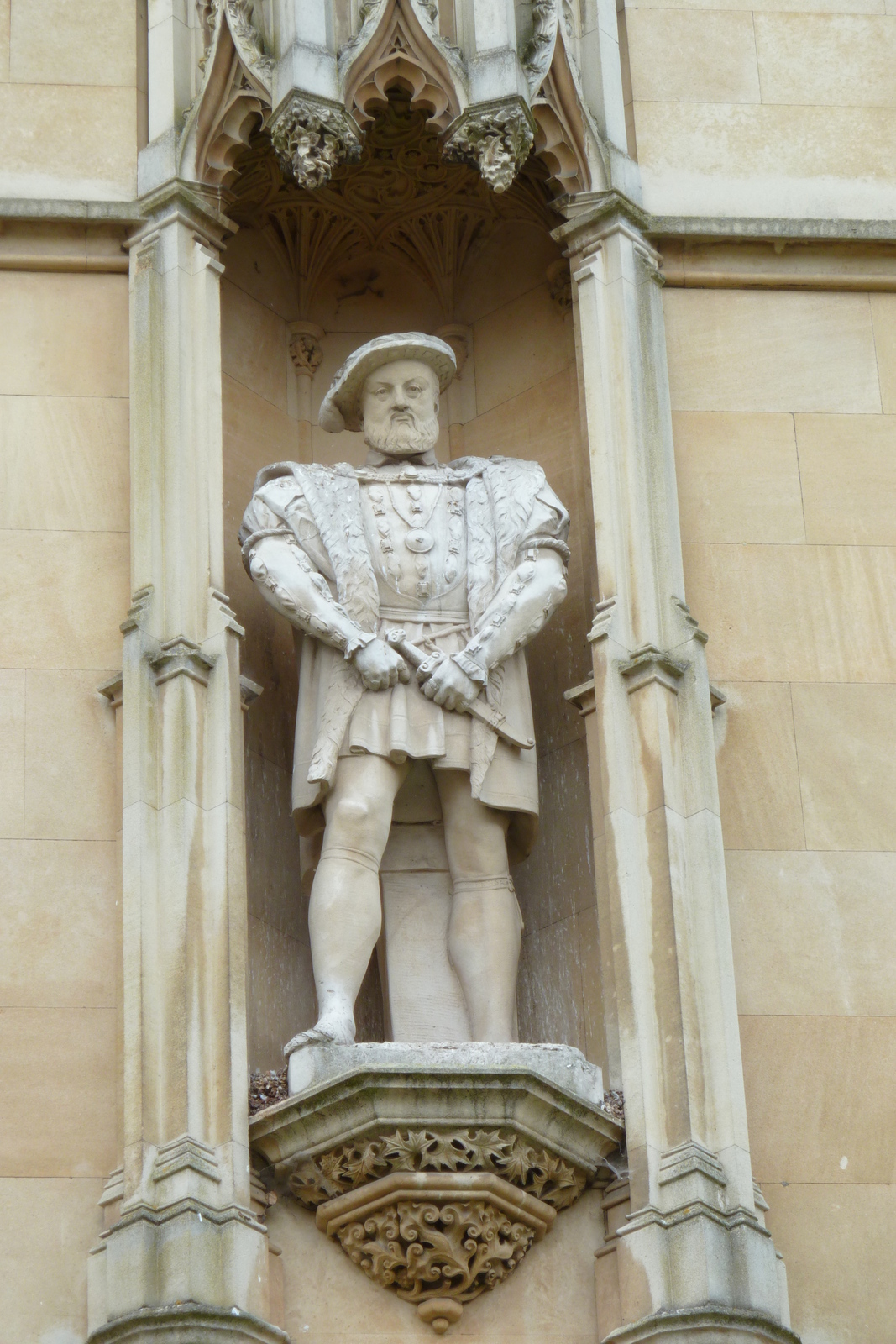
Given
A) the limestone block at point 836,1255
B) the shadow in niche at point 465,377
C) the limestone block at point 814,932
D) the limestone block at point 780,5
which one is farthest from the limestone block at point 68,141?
the limestone block at point 836,1255

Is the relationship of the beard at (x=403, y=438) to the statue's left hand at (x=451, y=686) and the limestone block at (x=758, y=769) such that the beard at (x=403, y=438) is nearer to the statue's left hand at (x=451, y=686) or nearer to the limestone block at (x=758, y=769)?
the statue's left hand at (x=451, y=686)

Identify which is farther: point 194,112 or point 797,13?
point 797,13

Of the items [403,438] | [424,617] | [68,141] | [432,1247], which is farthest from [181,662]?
[68,141]

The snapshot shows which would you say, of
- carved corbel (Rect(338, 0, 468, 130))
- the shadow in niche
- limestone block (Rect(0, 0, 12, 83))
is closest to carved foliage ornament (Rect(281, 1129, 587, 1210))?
the shadow in niche

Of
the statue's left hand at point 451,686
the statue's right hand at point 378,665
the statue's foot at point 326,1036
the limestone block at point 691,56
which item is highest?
the limestone block at point 691,56

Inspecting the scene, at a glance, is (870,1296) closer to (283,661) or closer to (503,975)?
(503,975)

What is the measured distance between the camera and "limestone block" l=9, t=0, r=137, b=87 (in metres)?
13.0

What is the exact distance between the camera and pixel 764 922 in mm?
11656

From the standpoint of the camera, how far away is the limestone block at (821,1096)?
36.8ft

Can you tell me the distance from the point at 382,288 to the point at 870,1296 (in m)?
4.90

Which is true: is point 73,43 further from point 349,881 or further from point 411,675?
point 349,881

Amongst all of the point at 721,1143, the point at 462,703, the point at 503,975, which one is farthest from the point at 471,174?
the point at 721,1143

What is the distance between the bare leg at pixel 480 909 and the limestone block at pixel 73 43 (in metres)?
3.30

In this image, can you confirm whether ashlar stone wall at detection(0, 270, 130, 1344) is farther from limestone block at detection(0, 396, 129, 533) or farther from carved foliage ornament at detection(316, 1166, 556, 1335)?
carved foliage ornament at detection(316, 1166, 556, 1335)
